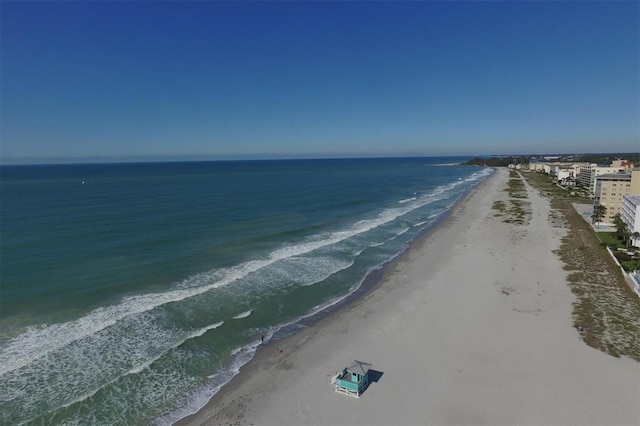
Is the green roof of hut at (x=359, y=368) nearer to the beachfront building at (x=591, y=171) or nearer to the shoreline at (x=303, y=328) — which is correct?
the shoreline at (x=303, y=328)

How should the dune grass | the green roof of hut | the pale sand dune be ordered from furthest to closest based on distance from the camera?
1. the dune grass
2. the green roof of hut
3. the pale sand dune

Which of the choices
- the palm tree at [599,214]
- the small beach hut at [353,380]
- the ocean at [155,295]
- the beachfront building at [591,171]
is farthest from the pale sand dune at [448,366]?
the beachfront building at [591,171]

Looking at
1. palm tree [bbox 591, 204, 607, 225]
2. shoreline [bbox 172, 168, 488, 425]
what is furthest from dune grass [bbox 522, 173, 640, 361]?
shoreline [bbox 172, 168, 488, 425]

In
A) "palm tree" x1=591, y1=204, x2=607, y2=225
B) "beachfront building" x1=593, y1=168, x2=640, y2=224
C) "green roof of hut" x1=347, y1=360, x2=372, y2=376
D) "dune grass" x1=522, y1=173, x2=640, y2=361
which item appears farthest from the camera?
"beachfront building" x1=593, y1=168, x2=640, y2=224

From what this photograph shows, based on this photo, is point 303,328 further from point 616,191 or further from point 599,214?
point 616,191

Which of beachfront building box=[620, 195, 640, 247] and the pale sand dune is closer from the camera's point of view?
the pale sand dune

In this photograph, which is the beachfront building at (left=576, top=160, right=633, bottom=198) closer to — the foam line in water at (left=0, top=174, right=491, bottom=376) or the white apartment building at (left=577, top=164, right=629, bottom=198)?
the white apartment building at (left=577, top=164, right=629, bottom=198)

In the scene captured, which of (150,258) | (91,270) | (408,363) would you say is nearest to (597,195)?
(408,363)
